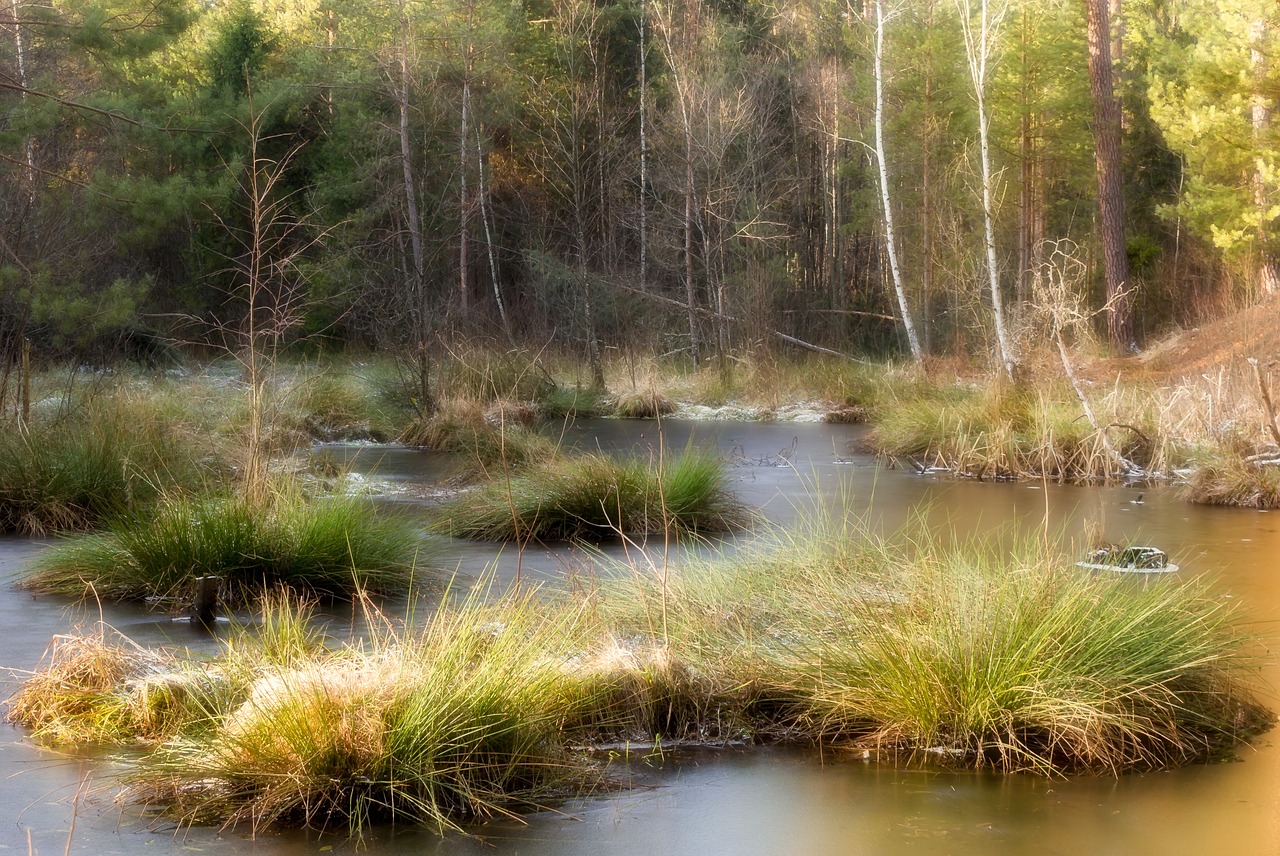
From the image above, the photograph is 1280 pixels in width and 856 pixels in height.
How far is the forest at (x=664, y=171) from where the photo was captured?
838 inches

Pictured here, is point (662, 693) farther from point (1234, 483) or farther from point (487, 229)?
point (487, 229)

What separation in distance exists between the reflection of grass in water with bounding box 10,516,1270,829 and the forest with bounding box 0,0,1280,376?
14065 mm

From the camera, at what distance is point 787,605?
17.6 feet

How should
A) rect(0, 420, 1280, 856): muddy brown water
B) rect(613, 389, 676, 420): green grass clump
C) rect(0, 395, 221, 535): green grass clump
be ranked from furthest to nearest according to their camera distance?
1. rect(613, 389, 676, 420): green grass clump
2. rect(0, 395, 221, 535): green grass clump
3. rect(0, 420, 1280, 856): muddy brown water

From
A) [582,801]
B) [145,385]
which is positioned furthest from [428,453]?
[582,801]

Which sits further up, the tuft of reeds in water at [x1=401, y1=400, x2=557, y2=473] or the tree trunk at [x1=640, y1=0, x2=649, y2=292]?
the tree trunk at [x1=640, y1=0, x2=649, y2=292]

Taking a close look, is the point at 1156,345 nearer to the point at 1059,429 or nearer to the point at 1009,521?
the point at 1059,429

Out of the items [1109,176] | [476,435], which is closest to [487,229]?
[1109,176]

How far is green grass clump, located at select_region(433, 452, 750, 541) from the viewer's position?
895 cm

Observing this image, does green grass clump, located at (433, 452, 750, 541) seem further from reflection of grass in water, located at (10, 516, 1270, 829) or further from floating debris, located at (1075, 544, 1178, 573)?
reflection of grass in water, located at (10, 516, 1270, 829)

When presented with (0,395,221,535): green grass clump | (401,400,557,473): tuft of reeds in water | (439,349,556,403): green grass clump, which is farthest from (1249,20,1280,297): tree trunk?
(0,395,221,535): green grass clump

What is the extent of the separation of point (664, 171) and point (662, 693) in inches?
932

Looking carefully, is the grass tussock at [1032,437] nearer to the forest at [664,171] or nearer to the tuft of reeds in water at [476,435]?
the tuft of reeds in water at [476,435]

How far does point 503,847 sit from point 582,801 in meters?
0.44
